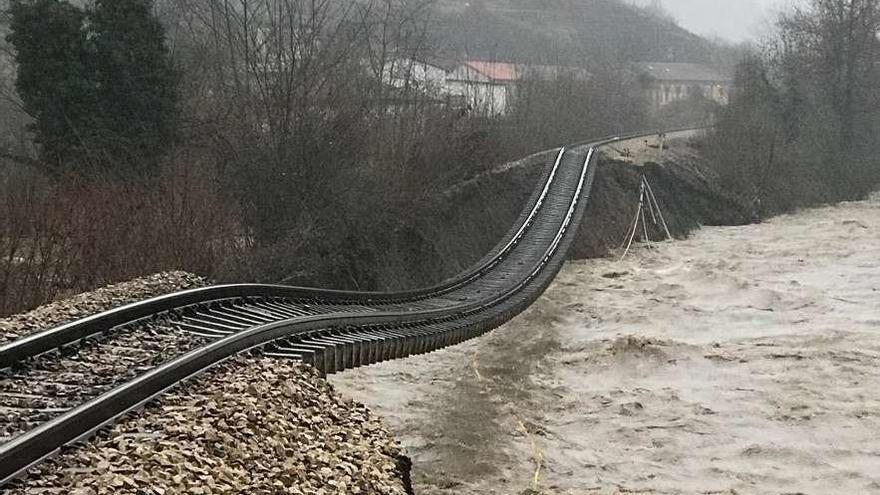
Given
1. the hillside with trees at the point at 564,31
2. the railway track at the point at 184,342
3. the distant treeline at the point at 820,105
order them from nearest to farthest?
1. the railway track at the point at 184,342
2. the distant treeline at the point at 820,105
3. the hillside with trees at the point at 564,31

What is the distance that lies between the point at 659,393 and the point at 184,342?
9.05 meters

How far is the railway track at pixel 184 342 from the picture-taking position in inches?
243

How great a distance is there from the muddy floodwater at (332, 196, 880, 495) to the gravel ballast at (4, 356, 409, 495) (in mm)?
3692

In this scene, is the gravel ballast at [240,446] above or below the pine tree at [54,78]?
below

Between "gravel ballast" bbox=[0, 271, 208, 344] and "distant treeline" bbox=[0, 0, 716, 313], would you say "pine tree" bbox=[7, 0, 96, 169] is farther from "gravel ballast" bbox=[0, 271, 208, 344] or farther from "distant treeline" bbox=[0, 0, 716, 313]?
"gravel ballast" bbox=[0, 271, 208, 344]

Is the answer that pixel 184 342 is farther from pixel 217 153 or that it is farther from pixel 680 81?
pixel 680 81

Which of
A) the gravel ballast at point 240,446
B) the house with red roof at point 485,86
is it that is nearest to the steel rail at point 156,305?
the gravel ballast at point 240,446

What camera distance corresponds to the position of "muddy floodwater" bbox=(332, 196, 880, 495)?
11.7m

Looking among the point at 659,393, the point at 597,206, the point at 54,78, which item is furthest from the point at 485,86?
the point at 659,393

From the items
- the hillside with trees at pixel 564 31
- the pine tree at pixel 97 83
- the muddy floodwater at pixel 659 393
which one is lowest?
the muddy floodwater at pixel 659 393

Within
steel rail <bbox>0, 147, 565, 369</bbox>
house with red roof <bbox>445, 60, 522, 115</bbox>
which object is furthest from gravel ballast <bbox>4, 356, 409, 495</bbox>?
house with red roof <bbox>445, 60, 522, 115</bbox>

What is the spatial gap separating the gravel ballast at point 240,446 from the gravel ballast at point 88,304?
2.38m

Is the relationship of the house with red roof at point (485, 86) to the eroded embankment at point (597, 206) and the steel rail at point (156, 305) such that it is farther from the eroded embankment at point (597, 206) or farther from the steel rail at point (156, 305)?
the steel rail at point (156, 305)

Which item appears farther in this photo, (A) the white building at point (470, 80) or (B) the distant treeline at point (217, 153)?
(A) the white building at point (470, 80)
